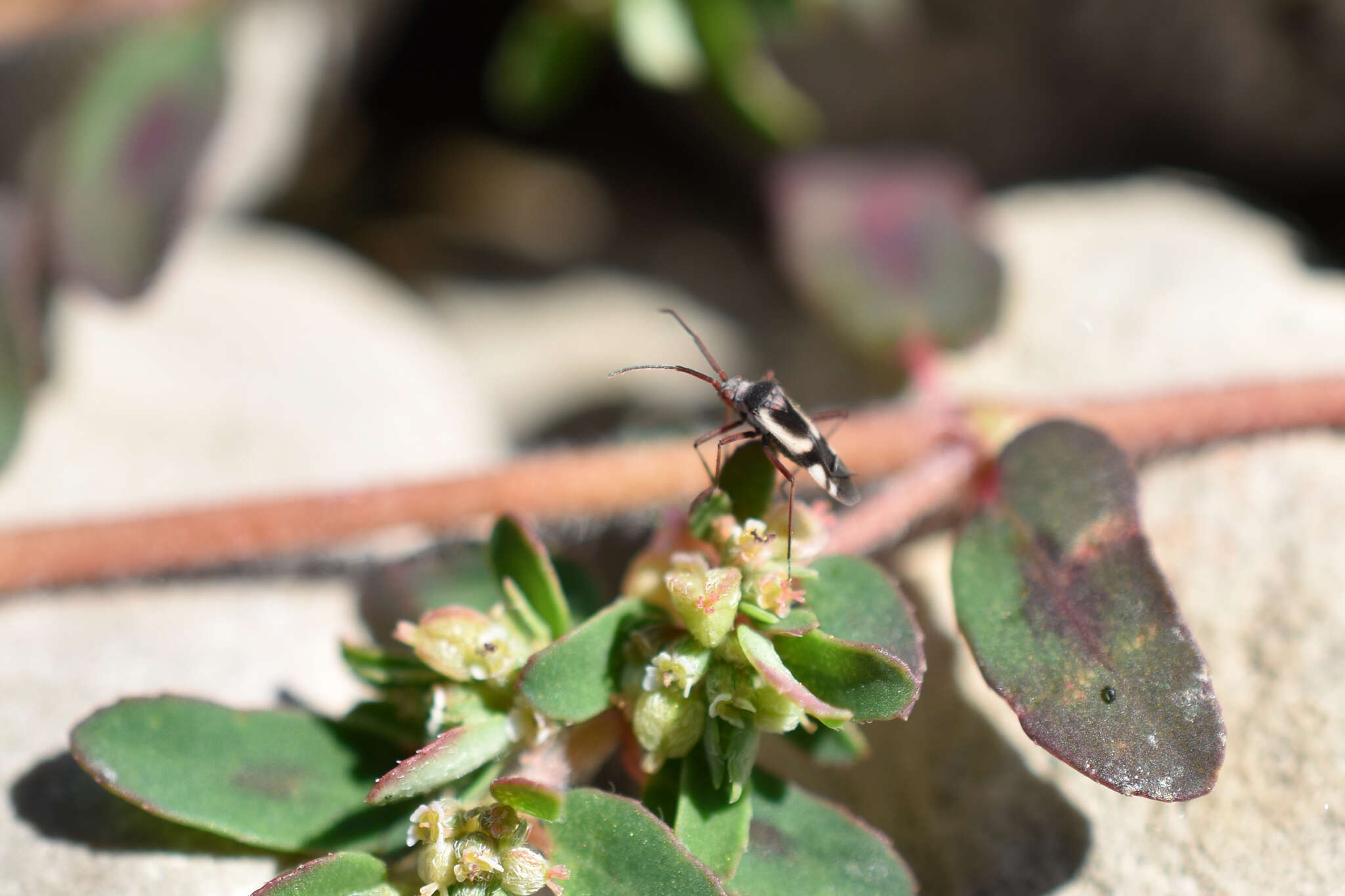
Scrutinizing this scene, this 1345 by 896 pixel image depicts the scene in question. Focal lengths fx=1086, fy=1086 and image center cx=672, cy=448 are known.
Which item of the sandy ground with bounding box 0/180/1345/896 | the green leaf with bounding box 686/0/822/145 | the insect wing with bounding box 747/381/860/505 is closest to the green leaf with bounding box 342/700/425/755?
the sandy ground with bounding box 0/180/1345/896

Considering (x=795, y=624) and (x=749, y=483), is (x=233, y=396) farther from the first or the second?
(x=795, y=624)

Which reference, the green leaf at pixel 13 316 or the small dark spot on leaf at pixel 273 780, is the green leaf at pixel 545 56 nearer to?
the green leaf at pixel 13 316

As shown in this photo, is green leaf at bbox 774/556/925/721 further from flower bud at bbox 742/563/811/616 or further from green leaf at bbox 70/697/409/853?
green leaf at bbox 70/697/409/853

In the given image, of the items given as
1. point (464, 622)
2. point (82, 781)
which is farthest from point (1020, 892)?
point (82, 781)

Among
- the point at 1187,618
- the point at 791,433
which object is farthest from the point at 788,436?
the point at 1187,618

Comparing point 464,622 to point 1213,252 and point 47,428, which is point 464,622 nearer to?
point 47,428

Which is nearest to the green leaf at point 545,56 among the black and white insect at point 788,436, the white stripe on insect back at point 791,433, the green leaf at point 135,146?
the green leaf at point 135,146
